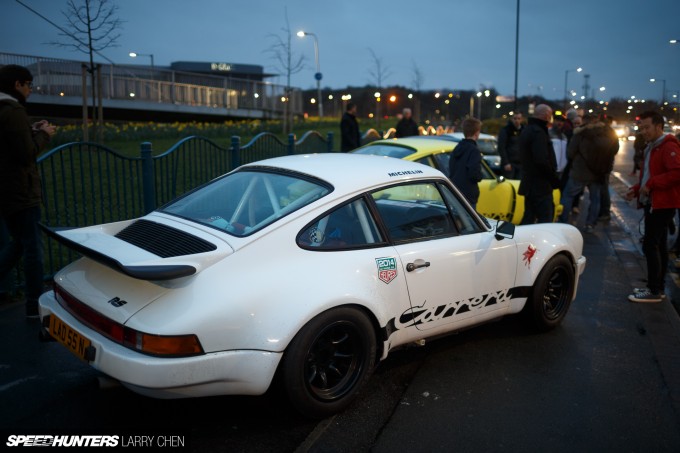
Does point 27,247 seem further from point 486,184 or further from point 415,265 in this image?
point 486,184

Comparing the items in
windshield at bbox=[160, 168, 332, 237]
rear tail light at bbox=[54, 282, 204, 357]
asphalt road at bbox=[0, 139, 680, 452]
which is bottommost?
asphalt road at bbox=[0, 139, 680, 452]

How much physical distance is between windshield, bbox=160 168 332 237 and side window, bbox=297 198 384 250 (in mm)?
173

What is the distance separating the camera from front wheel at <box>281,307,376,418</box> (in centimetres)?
330

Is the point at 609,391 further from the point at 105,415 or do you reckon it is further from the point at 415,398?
the point at 105,415

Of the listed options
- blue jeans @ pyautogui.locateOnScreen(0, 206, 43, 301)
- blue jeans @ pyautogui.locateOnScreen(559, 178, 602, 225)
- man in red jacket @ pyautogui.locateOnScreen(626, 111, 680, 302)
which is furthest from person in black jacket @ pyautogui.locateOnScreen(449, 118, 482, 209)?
blue jeans @ pyautogui.locateOnScreen(0, 206, 43, 301)

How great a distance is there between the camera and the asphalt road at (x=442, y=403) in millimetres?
3422

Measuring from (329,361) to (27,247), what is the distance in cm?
288

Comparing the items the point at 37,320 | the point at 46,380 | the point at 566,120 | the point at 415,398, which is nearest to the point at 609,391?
the point at 415,398

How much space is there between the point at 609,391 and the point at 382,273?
1815mm

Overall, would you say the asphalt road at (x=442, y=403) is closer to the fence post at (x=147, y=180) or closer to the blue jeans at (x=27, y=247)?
the blue jeans at (x=27, y=247)

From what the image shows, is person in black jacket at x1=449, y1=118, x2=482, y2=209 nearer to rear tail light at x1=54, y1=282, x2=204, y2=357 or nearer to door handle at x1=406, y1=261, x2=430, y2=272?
door handle at x1=406, y1=261, x2=430, y2=272

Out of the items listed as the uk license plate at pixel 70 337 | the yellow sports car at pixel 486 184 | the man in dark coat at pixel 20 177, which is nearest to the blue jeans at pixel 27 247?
the man in dark coat at pixel 20 177

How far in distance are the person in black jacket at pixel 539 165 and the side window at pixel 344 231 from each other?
4.24 m

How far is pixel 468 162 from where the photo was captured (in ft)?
→ 22.8
